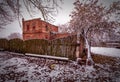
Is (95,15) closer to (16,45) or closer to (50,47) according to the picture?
(50,47)

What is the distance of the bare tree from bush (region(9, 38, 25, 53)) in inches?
237

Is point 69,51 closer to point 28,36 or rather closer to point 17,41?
point 17,41

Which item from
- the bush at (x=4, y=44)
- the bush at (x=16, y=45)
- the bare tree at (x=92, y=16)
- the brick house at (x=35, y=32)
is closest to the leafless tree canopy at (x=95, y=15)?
the bare tree at (x=92, y=16)

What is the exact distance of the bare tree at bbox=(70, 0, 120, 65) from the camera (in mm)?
5215

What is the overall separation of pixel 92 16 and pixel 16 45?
8214 mm

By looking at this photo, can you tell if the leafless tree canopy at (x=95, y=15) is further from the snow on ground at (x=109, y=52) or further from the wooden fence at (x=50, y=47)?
the snow on ground at (x=109, y=52)

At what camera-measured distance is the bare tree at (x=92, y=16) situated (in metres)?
5.21

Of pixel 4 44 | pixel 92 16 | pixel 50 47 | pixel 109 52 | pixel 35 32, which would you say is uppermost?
pixel 35 32

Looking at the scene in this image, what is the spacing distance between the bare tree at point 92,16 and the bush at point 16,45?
6020 mm

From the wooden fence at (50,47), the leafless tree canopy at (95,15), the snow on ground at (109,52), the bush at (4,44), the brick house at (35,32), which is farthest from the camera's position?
the brick house at (35,32)

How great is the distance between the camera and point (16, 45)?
9.05 metres

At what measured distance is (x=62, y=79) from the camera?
3.24 m

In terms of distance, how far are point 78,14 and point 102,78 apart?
4.59m

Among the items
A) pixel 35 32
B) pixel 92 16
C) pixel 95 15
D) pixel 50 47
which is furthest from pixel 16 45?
pixel 95 15
